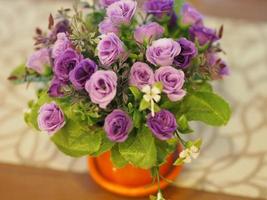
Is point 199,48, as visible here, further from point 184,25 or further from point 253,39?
point 253,39

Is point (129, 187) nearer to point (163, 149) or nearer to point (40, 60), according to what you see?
point (163, 149)

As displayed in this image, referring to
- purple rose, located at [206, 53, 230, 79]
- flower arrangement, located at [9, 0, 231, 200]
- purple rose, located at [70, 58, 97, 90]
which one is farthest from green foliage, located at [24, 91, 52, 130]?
purple rose, located at [206, 53, 230, 79]

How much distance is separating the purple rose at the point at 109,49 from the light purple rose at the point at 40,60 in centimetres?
18

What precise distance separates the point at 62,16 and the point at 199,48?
0.30 meters

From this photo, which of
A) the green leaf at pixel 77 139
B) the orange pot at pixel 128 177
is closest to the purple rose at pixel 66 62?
the green leaf at pixel 77 139

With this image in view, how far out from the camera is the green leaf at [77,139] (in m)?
0.81

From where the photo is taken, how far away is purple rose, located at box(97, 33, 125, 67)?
74 centimetres

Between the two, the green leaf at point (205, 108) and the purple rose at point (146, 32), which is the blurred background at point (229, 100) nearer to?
the green leaf at point (205, 108)

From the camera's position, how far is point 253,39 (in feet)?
4.31

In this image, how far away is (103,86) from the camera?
736mm

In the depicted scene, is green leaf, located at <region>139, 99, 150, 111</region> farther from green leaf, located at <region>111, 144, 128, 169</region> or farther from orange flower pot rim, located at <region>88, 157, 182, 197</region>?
orange flower pot rim, located at <region>88, 157, 182, 197</region>

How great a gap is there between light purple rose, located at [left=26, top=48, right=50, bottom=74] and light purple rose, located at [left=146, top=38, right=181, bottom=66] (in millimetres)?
240

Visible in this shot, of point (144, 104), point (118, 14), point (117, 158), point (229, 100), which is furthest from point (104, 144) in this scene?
point (229, 100)

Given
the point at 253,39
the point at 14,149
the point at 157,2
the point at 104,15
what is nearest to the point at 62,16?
the point at 104,15
